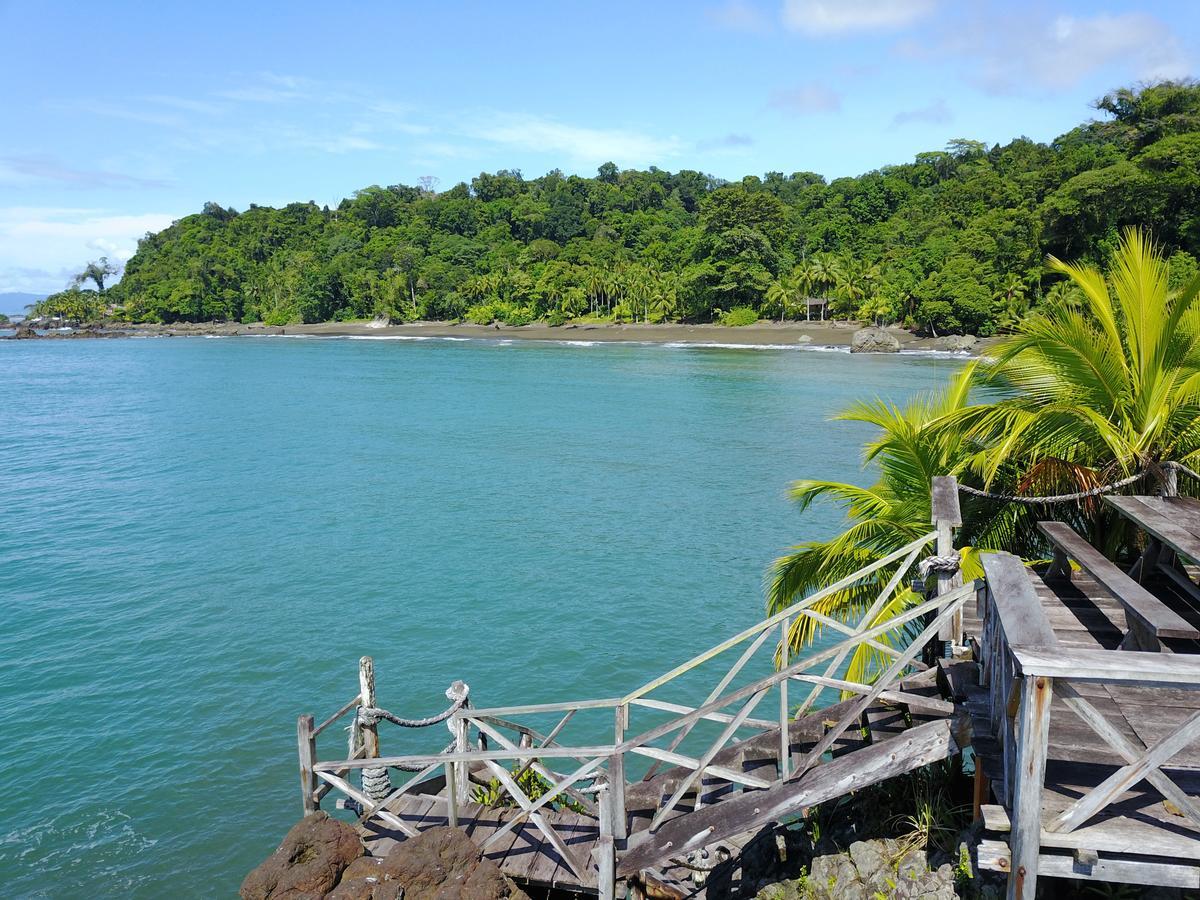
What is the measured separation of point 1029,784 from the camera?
4.29 meters

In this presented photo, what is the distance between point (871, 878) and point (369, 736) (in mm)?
5483

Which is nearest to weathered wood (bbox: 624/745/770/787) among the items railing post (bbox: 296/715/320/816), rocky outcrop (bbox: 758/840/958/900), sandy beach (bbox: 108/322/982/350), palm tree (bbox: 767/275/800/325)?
rocky outcrop (bbox: 758/840/958/900)

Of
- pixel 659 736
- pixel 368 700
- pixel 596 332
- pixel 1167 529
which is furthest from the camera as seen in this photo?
pixel 596 332

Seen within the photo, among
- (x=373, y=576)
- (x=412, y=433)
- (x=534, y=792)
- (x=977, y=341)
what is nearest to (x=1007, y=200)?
(x=977, y=341)

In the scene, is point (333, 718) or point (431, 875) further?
point (333, 718)

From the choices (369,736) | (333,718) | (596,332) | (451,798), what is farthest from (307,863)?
(596,332)

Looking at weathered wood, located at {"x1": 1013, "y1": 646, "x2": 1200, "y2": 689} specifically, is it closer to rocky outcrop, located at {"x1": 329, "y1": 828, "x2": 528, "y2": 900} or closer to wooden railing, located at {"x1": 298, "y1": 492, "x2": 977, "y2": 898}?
wooden railing, located at {"x1": 298, "y1": 492, "x2": 977, "y2": 898}

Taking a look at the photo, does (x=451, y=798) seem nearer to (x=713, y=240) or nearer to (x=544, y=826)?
(x=544, y=826)

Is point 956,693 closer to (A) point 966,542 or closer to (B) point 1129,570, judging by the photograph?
(B) point 1129,570

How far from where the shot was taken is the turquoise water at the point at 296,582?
40.5ft

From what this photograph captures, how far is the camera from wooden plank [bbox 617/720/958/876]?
6.15 m

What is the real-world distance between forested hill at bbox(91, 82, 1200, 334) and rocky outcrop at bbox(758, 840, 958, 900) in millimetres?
26444

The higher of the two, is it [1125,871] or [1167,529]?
[1167,529]

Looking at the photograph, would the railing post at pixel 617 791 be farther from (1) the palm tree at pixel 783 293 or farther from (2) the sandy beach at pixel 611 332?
(1) the palm tree at pixel 783 293
